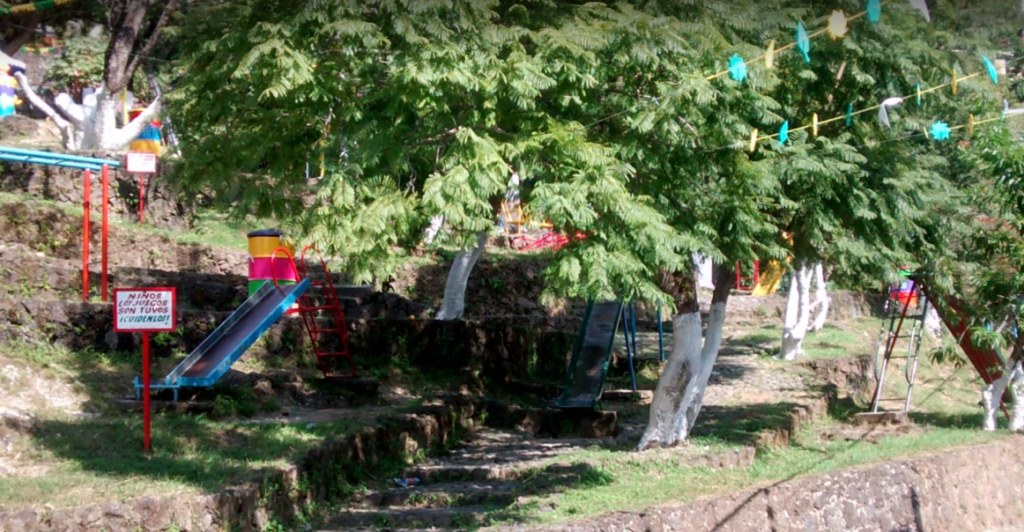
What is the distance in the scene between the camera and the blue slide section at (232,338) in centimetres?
1255

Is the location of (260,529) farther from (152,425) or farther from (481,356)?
(481,356)

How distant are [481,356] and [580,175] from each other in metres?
8.24

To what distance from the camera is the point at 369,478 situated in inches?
489

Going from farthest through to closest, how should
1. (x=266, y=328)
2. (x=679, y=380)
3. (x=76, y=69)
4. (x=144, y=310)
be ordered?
(x=76, y=69) < (x=266, y=328) < (x=679, y=380) < (x=144, y=310)

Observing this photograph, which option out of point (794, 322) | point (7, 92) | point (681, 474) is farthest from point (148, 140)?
point (681, 474)

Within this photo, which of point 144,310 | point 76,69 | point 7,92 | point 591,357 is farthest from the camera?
point 76,69

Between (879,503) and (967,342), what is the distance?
18.0 ft

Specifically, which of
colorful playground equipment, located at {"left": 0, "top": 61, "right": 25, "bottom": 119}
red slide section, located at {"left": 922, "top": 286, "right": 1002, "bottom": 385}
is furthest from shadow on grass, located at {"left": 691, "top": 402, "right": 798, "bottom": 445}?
colorful playground equipment, located at {"left": 0, "top": 61, "right": 25, "bottom": 119}

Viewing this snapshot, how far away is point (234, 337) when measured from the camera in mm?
13859

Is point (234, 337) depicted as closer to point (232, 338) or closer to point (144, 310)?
point (232, 338)

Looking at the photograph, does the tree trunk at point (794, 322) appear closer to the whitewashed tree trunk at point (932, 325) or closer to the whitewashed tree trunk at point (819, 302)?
the whitewashed tree trunk at point (819, 302)

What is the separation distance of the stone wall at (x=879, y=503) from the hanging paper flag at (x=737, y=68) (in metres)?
4.16

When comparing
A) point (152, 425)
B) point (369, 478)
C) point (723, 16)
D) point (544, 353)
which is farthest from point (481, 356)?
point (723, 16)

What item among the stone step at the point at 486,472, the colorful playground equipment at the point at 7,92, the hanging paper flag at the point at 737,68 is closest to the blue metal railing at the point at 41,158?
the stone step at the point at 486,472
